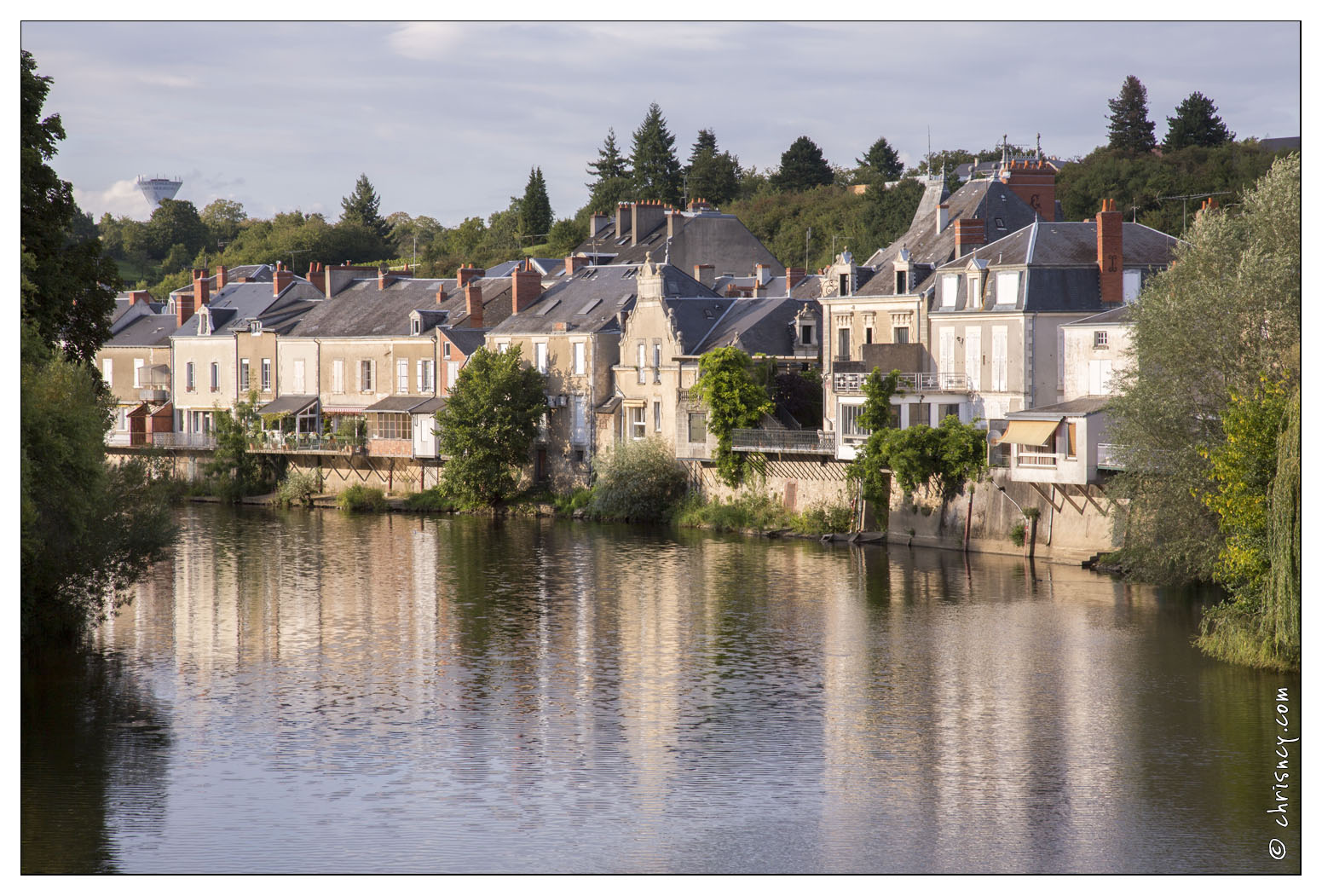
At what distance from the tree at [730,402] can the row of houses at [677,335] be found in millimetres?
848

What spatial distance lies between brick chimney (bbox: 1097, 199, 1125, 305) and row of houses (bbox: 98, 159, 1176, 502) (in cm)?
6

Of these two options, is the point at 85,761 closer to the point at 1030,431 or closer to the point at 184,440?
the point at 1030,431

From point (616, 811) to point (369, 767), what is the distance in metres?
4.56

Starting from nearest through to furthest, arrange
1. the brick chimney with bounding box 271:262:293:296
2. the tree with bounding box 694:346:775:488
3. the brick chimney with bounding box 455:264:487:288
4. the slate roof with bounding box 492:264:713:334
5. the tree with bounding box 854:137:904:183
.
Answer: the tree with bounding box 694:346:775:488 → the slate roof with bounding box 492:264:713:334 → the brick chimney with bounding box 455:264:487:288 → the brick chimney with bounding box 271:262:293:296 → the tree with bounding box 854:137:904:183

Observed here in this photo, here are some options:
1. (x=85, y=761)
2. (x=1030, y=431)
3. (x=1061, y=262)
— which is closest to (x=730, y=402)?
(x=1061, y=262)

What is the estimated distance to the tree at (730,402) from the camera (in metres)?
56.6

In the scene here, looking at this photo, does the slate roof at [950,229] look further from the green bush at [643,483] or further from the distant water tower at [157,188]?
the distant water tower at [157,188]

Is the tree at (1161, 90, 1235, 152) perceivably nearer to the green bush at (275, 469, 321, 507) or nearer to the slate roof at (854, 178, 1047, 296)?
the slate roof at (854, 178, 1047, 296)

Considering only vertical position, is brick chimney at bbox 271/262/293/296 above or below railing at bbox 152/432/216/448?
above

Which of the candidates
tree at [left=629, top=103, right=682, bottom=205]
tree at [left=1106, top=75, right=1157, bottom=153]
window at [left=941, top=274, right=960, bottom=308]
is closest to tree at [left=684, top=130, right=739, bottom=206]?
tree at [left=629, top=103, right=682, bottom=205]

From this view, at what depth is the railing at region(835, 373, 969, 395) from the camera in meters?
52.0

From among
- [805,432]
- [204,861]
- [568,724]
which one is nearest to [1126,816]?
[568,724]

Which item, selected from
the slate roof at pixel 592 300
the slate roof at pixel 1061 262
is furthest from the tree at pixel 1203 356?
the slate roof at pixel 592 300

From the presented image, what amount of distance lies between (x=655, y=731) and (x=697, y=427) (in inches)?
1275
